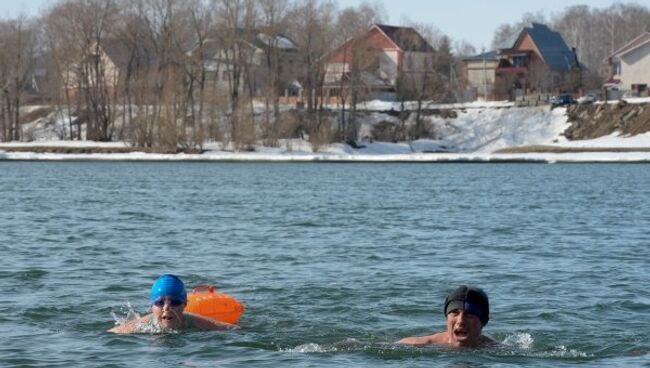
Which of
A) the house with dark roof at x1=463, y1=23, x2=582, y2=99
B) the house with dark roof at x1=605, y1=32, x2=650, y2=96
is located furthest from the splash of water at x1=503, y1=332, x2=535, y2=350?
the house with dark roof at x1=463, y1=23, x2=582, y2=99

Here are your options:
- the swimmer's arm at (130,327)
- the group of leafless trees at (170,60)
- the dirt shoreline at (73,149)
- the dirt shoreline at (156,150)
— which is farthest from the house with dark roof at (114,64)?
the swimmer's arm at (130,327)

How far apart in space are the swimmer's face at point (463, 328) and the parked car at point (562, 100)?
302 feet

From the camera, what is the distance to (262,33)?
106m

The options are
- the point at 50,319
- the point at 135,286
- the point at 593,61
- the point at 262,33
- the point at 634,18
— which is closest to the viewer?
the point at 50,319

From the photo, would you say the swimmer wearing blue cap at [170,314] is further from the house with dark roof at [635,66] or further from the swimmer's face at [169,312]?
the house with dark roof at [635,66]

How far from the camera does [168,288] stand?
50.7 feet

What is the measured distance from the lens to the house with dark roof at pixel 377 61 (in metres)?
103

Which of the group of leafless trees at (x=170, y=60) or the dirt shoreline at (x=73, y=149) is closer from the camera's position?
the dirt shoreline at (x=73, y=149)

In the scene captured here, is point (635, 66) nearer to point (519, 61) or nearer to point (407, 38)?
point (519, 61)

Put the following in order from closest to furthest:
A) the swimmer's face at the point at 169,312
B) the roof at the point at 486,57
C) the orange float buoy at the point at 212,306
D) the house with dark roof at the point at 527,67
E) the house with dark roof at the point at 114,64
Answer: the swimmer's face at the point at 169,312, the orange float buoy at the point at 212,306, the house with dark roof at the point at 114,64, the house with dark roof at the point at 527,67, the roof at the point at 486,57

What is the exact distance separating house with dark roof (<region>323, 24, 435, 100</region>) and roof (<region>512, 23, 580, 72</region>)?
35.9 ft

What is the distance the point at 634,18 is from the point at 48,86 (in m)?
108

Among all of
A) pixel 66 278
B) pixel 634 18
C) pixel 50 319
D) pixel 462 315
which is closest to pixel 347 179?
pixel 66 278

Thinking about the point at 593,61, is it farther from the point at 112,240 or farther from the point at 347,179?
the point at 112,240
